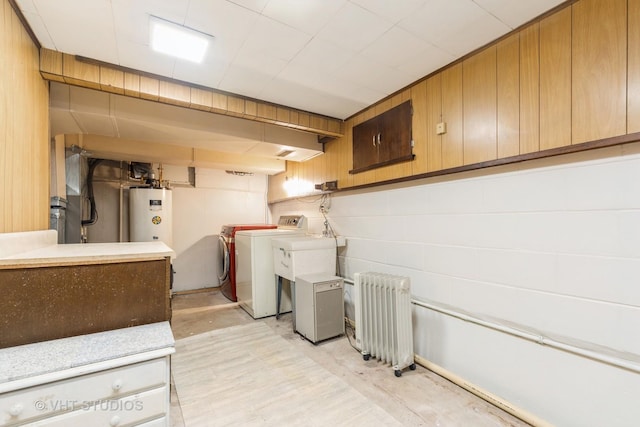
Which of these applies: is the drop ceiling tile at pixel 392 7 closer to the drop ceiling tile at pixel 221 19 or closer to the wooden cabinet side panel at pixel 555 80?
the drop ceiling tile at pixel 221 19

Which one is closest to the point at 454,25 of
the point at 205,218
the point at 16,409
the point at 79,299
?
the point at 79,299

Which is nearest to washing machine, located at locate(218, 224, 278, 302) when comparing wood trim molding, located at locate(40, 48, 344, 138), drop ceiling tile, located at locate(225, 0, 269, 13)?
wood trim molding, located at locate(40, 48, 344, 138)

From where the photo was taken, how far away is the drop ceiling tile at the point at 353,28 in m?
1.70

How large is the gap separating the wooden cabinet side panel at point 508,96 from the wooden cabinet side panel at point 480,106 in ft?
0.11

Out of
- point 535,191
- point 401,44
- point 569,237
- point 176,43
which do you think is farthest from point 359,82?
point 569,237

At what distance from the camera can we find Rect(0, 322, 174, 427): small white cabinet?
1048mm

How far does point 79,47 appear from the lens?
6.54ft

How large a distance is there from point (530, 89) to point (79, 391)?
9.42 ft

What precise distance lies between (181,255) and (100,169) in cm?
177

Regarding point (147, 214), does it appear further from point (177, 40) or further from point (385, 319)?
point (385, 319)

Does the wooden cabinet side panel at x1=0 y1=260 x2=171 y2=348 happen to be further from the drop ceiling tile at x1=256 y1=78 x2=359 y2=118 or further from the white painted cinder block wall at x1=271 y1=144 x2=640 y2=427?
the white painted cinder block wall at x1=271 y1=144 x2=640 y2=427

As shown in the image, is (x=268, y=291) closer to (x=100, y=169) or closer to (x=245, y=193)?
(x=245, y=193)

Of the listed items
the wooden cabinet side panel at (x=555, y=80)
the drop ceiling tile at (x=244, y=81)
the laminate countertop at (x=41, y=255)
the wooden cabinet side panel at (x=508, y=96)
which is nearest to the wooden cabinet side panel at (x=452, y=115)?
the wooden cabinet side panel at (x=508, y=96)

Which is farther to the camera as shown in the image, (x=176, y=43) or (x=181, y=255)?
(x=181, y=255)
